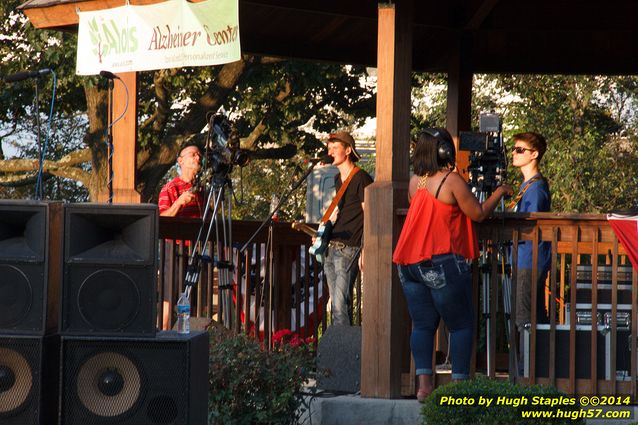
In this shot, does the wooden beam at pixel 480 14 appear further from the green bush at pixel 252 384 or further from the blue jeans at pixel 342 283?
the green bush at pixel 252 384

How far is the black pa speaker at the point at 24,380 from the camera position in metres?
6.34

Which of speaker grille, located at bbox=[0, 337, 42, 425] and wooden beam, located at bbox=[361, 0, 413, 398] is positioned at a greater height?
wooden beam, located at bbox=[361, 0, 413, 398]

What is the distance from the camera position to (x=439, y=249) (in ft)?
25.7

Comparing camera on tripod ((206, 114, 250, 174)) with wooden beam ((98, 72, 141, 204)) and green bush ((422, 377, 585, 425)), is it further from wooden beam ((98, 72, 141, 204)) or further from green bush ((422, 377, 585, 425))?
green bush ((422, 377, 585, 425))

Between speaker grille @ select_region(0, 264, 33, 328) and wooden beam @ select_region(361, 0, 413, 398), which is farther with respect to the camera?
wooden beam @ select_region(361, 0, 413, 398)

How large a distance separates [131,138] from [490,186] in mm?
3045

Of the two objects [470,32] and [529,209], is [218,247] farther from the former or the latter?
[470,32]

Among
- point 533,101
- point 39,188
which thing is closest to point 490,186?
point 39,188

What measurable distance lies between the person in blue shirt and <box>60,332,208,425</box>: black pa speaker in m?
2.94

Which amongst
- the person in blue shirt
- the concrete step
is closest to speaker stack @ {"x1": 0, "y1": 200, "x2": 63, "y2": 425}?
the concrete step

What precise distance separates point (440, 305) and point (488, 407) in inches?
53.6

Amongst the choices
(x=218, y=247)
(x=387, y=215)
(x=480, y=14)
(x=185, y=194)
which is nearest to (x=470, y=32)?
(x=480, y=14)

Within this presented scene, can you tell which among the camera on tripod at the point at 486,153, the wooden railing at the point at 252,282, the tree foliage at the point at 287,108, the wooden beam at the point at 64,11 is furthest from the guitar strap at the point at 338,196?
the tree foliage at the point at 287,108

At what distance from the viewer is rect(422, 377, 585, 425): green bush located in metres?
6.56
